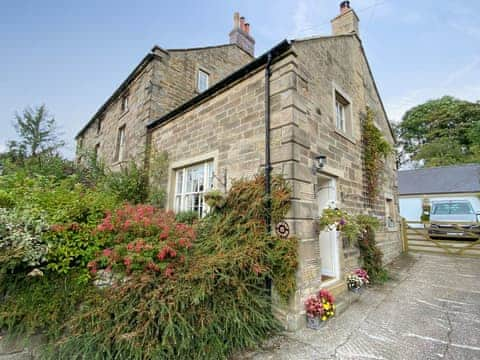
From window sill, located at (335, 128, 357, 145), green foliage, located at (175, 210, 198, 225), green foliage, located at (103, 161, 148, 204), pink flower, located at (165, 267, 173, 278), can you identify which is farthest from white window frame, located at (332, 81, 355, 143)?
green foliage, located at (103, 161, 148, 204)

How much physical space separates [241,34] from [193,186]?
30.5 ft

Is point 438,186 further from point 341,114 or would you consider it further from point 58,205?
point 58,205

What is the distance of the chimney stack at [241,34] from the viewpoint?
1080 centimetres

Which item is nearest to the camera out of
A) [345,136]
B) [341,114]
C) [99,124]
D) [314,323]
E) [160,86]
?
[314,323]

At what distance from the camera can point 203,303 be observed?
9.00ft

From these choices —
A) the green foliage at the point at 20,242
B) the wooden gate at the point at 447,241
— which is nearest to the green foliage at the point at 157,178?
the green foliage at the point at 20,242

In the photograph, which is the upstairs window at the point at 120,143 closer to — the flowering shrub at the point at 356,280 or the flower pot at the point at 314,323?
the flower pot at the point at 314,323

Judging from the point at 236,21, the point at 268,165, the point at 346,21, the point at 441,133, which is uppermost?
the point at 441,133

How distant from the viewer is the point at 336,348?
2943 millimetres

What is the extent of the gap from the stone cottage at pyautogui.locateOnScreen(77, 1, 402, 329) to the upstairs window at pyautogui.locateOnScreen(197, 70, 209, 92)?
681 mm

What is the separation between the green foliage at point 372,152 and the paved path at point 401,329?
2.88m

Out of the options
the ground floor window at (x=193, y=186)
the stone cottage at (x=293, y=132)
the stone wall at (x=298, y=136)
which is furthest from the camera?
the ground floor window at (x=193, y=186)

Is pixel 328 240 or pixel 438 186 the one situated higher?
pixel 438 186

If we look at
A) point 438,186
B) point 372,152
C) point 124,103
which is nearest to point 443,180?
point 438,186
